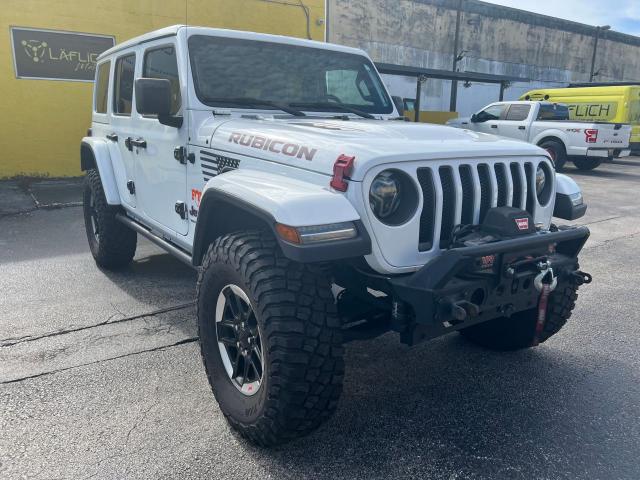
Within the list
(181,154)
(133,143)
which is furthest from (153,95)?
(133,143)

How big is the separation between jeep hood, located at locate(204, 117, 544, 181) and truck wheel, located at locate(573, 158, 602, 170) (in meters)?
12.7

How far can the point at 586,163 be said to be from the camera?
1430 centimetres

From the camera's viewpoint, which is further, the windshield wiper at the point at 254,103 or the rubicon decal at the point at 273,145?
the windshield wiper at the point at 254,103

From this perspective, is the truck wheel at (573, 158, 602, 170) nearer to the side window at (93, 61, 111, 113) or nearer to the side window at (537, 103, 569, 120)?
the side window at (537, 103, 569, 120)

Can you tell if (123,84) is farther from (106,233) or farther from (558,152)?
(558,152)

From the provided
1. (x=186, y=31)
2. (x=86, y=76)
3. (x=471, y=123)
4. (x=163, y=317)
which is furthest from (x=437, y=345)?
(x=471, y=123)

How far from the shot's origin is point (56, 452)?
94.3 inches

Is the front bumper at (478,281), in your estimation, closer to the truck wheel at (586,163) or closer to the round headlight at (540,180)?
the round headlight at (540,180)

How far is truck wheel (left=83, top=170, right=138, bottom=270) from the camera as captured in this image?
185 inches

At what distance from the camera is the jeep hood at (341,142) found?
7.66 ft

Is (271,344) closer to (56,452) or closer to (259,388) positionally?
(259,388)

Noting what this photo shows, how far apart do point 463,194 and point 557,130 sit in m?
12.1

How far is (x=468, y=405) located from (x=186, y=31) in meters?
2.84

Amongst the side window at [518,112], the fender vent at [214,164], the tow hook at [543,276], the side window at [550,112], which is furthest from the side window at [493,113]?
the tow hook at [543,276]
